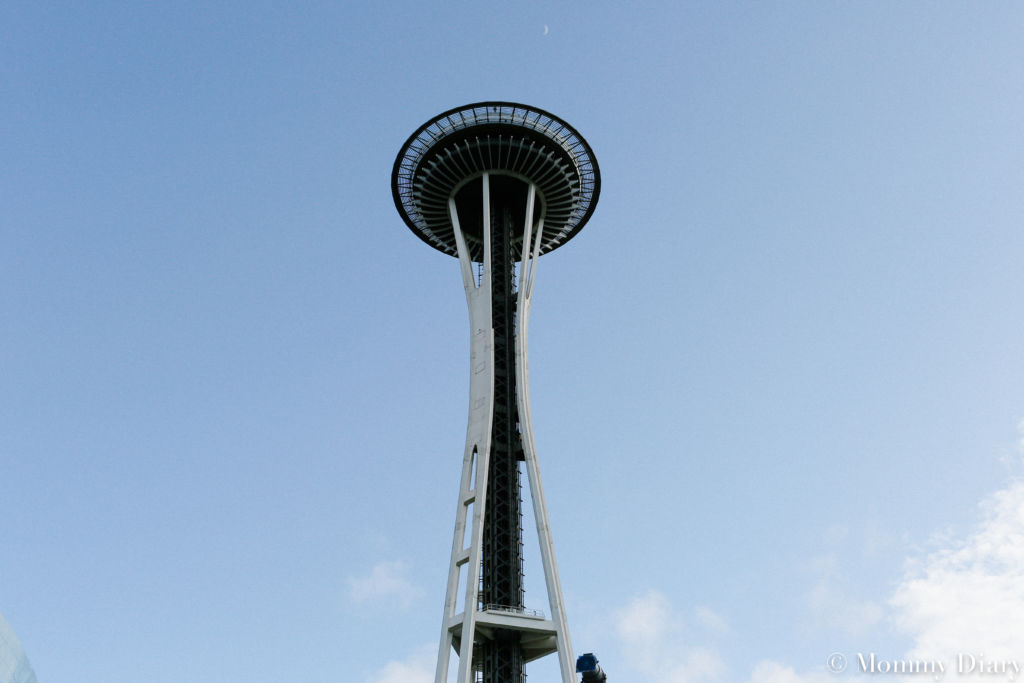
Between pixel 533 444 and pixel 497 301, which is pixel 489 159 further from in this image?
pixel 533 444

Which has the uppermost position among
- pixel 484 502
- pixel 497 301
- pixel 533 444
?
pixel 497 301

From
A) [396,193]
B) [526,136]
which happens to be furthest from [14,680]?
[526,136]

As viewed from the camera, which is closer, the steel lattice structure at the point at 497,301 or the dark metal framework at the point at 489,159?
the steel lattice structure at the point at 497,301

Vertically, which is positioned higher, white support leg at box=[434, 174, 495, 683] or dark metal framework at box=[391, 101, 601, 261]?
dark metal framework at box=[391, 101, 601, 261]

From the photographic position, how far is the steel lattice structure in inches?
2249

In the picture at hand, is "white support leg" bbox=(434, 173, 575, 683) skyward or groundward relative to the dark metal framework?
groundward

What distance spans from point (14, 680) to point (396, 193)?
93.9m

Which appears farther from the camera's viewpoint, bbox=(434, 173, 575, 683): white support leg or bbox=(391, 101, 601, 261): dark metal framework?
bbox=(391, 101, 601, 261): dark metal framework

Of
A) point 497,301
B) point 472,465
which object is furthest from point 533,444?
point 497,301

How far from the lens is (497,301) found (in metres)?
69.7

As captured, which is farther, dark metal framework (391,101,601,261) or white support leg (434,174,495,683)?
dark metal framework (391,101,601,261)

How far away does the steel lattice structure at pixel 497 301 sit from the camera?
57.1 meters

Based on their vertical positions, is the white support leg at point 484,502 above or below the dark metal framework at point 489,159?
below

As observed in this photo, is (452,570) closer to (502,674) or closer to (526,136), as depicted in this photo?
(502,674)
